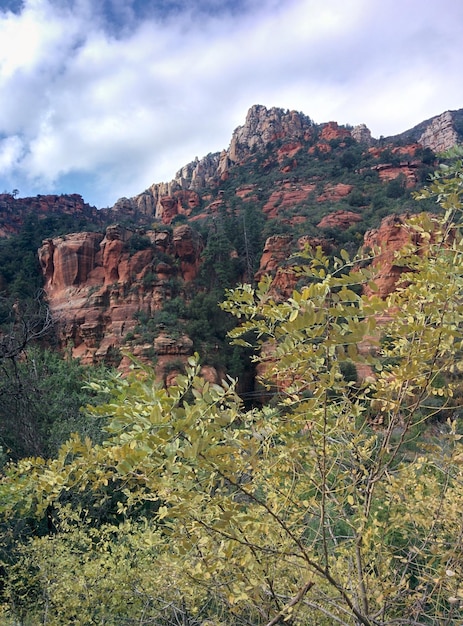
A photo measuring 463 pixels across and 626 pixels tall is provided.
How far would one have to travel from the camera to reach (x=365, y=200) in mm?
35219

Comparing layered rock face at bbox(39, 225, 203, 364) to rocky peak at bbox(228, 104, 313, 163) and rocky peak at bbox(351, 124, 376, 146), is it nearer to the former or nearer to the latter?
rocky peak at bbox(228, 104, 313, 163)

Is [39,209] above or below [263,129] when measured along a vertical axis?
below

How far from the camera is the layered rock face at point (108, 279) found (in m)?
23.3

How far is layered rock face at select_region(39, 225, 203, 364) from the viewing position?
23297mm

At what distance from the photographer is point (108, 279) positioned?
25734mm

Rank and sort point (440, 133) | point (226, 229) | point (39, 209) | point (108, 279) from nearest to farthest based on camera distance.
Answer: point (108, 279)
point (226, 229)
point (39, 209)
point (440, 133)

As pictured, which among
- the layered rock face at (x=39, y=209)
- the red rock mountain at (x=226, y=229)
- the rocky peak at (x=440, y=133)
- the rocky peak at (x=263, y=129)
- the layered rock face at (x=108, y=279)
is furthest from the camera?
the rocky peak at (x=263, y=129)

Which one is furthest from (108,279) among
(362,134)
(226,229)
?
(362,134)

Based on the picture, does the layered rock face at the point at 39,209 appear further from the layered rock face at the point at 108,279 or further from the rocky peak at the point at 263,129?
the rocky peak at the point at 263,129

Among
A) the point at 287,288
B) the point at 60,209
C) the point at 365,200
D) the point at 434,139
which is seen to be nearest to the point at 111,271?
the point at 287,288

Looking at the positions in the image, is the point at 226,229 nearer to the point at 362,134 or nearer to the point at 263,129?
the point at 263,129

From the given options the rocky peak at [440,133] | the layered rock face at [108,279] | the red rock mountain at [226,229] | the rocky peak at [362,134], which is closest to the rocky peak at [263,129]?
the red rock mountain at [226,229]

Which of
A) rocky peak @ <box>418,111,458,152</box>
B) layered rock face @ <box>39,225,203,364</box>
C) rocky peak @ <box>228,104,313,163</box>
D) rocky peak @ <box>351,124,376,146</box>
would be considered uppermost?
rocky peak @ <box>228,104,313,163</box>

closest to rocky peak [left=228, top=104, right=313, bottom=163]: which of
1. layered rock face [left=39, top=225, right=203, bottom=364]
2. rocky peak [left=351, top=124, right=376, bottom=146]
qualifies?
rocky peak [left=351, top=124, right=376, bottom=146]
